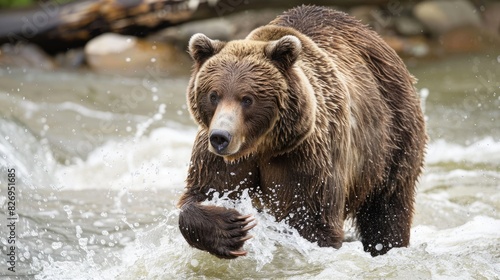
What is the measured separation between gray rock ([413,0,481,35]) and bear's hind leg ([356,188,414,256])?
10.5 meters

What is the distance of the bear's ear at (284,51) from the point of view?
540cm

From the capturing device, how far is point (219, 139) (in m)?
5.07

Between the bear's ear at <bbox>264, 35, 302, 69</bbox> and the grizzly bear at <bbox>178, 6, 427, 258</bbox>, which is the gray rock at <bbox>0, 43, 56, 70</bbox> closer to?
the grizzly bear at <bbox>178, 6, 427, 258</bbox>

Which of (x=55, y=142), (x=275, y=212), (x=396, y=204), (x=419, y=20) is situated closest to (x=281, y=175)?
(x=275, y=212)

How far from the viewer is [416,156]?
7.11m

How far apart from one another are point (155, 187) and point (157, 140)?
2.17m

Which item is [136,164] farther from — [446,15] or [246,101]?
[446,15]

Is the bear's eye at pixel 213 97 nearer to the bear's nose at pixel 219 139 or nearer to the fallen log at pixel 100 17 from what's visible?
the bear's nose at pixel 219 139

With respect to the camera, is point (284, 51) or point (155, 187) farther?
point (155, 187)

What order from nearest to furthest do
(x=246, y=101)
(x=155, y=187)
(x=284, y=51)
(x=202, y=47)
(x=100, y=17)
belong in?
(x=246, y=101) → (x=284, y=51) → (x=202, y=47) → (x=155, y=187) → (x=100, y=17)

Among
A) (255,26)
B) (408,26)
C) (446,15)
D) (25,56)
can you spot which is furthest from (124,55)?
(446,15)

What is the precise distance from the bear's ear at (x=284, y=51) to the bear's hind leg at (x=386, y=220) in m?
1.98

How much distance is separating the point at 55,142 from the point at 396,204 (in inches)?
220

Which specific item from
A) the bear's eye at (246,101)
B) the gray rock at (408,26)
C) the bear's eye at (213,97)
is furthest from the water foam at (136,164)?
the gray rock at (408,26)
